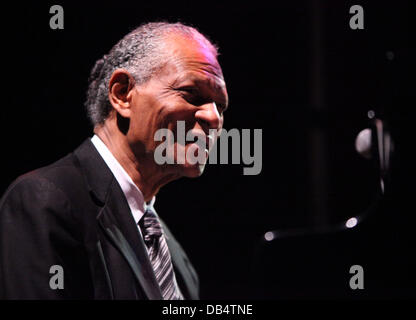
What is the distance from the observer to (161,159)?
4.50 ft

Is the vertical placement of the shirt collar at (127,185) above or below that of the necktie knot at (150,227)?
above

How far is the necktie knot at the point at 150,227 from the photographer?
54.9 inches

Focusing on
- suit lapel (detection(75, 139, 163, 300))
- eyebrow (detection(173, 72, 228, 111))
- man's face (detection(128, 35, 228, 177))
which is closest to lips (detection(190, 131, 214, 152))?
man's face (detection(128, 35, 228, 177))

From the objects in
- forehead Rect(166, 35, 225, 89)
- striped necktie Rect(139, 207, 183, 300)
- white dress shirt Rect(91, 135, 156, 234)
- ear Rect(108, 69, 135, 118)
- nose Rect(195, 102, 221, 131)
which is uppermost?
forehead Rect(166, 35, 225, 89)

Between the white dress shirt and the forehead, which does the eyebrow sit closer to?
the forehead

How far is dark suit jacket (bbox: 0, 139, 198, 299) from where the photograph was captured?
1.10 m

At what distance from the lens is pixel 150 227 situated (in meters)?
1.41

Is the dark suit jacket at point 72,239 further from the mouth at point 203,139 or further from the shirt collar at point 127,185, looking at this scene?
the mouth at point 203,139

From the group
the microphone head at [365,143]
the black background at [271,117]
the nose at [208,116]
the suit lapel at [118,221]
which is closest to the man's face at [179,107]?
the nose at [208,116]

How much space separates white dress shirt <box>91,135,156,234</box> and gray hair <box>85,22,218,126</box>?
0.40 ft

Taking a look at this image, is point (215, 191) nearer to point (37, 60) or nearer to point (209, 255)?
point (209, 255)

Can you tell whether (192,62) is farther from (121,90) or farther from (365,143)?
(365,143)
